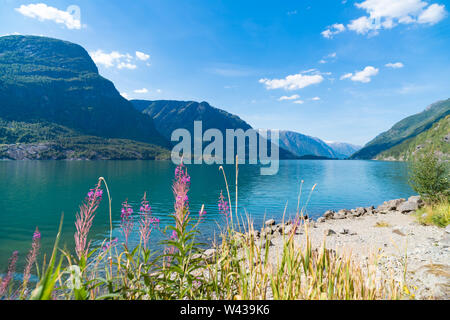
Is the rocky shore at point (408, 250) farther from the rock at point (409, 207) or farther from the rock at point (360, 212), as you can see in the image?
the rock at point (360, 212)

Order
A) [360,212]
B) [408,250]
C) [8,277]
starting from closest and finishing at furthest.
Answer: [8,277] < [408,250] < [360,212]

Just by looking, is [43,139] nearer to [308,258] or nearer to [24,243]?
[24,243]

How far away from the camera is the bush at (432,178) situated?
17922 mm

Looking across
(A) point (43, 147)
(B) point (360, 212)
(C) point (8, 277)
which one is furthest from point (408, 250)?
(A) point (43, 147)

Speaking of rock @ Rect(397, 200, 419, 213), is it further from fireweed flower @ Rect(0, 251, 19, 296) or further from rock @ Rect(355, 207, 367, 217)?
fireweed flower @ Rect(0, 251, 19, 296)

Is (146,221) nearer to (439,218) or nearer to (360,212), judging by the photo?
(439,218)

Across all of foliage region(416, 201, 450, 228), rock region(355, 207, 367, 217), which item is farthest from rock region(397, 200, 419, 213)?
foliage region(416, 201, 450, 228)

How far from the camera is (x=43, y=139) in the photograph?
7392 inches

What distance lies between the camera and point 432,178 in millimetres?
18203

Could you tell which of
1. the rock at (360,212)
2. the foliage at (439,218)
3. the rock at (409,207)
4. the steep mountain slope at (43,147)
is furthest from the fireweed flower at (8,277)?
the steep mountain slope at (43,147)

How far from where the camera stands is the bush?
17922 millimetres
